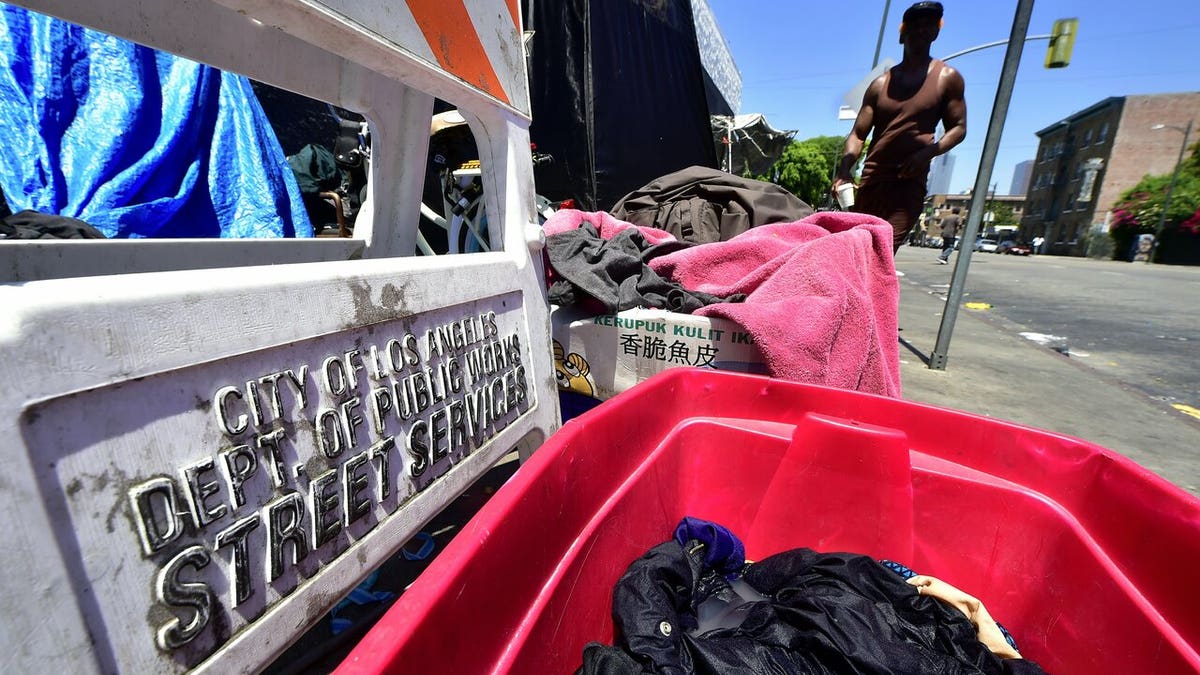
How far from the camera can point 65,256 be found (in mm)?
1159

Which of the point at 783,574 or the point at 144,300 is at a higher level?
the point at 144,300

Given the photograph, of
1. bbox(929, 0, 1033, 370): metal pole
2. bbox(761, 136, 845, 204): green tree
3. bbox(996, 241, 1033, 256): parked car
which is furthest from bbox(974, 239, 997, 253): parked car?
bbox(929, 0, 1033, 370): metal pole

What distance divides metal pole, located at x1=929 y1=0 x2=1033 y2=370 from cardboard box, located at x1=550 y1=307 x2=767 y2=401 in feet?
8.43

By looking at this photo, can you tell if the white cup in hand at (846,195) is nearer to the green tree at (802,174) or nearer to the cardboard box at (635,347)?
the cardboard box at (635,347)

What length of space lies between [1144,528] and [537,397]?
119 centimetres

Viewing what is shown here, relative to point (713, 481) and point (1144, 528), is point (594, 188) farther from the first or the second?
point (1144, 528)

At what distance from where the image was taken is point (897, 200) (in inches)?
124

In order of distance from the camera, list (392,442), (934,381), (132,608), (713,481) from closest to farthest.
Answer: (132,608) < (392,442) < (713,481) < (934,381)

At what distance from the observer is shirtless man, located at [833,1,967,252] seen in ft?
9.46

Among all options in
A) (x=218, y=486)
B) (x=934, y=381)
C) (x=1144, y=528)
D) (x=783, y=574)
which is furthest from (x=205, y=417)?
(x=934, y=381)

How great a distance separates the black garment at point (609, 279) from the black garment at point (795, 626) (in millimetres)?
864

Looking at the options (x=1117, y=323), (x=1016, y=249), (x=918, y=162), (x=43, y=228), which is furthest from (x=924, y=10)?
(x=1016, y=249)

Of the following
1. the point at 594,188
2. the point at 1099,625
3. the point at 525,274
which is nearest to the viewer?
the point at 1099,625

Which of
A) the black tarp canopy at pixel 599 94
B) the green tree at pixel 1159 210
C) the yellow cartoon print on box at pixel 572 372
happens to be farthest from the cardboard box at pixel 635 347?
the green tree at pixel 1159 210
